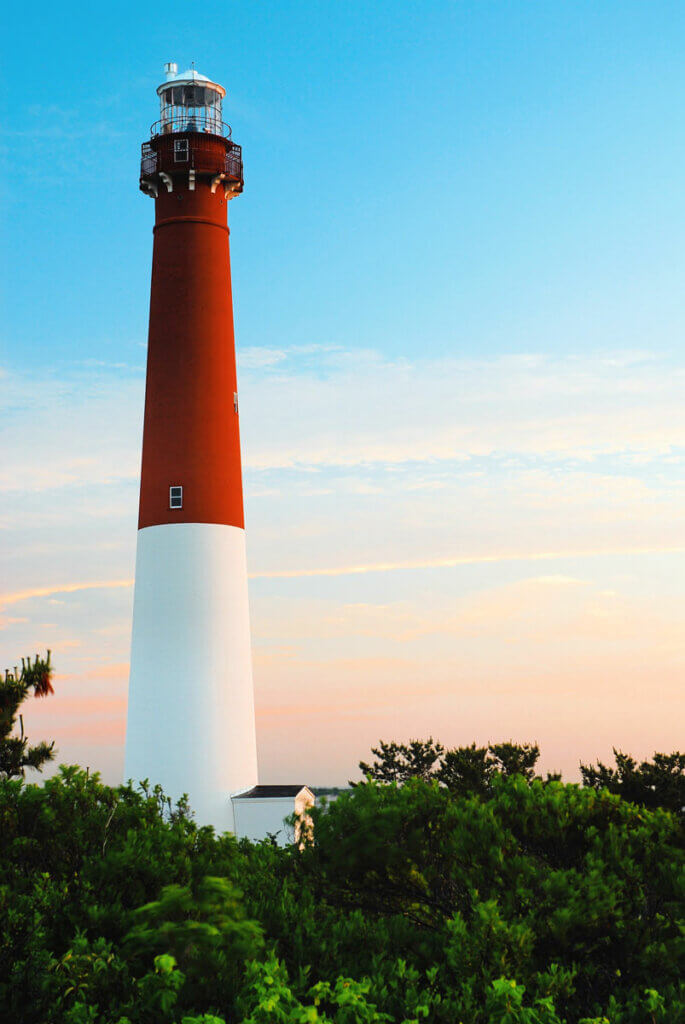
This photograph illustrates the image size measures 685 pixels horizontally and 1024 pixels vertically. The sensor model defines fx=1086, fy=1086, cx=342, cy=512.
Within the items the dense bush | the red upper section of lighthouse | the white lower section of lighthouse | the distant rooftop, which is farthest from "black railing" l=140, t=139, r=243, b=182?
the dense bush

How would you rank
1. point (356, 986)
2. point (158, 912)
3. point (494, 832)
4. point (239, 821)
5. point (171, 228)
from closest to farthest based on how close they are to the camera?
point (356, 986) → point (158, 912) → point (494, 832) → point (239, 821) → point (171, 228)

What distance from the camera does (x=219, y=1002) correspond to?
1013 centimetres

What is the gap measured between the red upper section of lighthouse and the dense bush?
2107 centimetres

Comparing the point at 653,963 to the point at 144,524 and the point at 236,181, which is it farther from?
the point at 236,181

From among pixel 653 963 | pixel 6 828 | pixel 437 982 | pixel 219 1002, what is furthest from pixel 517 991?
pixel 6 828

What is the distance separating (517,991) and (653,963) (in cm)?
210

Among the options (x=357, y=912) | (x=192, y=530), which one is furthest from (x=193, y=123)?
(x=357, y=912)

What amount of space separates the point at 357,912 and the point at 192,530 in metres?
23.0

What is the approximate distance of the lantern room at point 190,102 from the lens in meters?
38.1

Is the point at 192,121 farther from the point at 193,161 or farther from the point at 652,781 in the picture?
the point at 652,781

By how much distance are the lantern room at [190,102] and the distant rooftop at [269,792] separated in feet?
73.2

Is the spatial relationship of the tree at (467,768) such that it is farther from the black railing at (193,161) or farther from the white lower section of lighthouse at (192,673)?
Answer: the black railing at (193,161)

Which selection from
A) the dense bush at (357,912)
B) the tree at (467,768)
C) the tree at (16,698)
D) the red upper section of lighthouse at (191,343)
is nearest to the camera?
the dense bush at (357,912)

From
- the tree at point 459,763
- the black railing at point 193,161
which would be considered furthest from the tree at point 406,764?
the black railing at point 193,161
